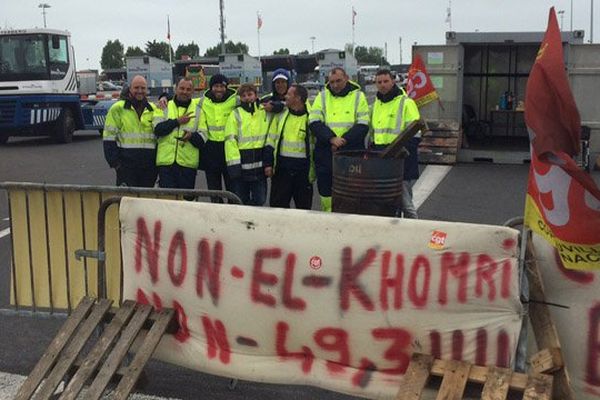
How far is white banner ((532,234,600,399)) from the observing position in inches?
126

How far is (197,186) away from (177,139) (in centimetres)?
492

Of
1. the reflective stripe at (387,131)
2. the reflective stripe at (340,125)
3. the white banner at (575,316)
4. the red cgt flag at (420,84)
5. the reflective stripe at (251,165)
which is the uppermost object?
the red cgt flag at (420,84)

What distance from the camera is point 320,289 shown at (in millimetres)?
3412

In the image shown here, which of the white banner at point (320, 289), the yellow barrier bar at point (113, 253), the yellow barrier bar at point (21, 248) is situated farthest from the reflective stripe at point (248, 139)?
the white banner at point (320, 289)

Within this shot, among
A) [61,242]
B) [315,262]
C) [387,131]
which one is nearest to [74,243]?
[61,242]

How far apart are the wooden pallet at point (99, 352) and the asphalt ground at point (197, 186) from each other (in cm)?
40

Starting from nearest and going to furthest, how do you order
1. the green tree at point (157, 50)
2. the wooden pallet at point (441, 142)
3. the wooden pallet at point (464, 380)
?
the wooden pallet at point (464, 380), the wooden pallet at point (441, 142), the green tree at point (157, 50)

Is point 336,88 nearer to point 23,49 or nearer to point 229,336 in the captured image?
point 229,336

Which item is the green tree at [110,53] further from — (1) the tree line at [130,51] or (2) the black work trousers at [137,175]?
(2) the black work trousers at [137,175]

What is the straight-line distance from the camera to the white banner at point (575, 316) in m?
3.20

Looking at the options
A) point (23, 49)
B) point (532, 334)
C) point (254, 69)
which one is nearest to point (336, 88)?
point (532, 334)

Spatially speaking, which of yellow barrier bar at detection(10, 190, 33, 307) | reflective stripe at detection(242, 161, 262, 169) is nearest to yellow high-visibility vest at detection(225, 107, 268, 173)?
reflective stripe at detection(242, 161, 262, 169)

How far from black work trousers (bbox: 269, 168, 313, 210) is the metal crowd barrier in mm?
1952

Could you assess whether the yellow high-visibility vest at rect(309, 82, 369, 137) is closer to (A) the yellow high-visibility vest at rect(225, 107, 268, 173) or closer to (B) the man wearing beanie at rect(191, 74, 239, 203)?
(A) the yellow high-visibility vest at rect(225, 107, 268, 173)
